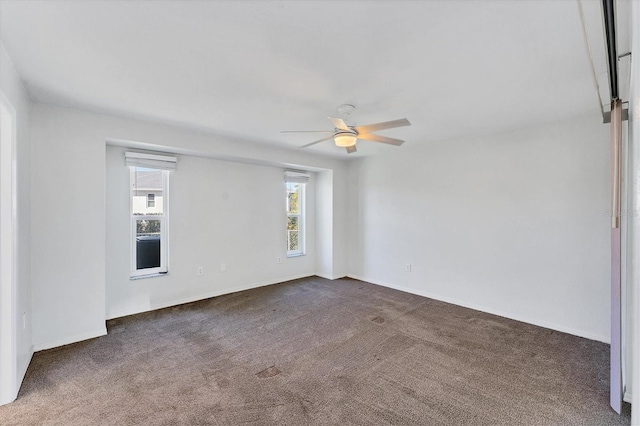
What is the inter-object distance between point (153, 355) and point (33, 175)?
82.7 inches

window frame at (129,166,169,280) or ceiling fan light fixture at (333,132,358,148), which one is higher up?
ceiling fan light fixture at (333,132,358,148)

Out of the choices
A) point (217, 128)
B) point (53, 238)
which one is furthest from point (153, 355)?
point (217, 128)

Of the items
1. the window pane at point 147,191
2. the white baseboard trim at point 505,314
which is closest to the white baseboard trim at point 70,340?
the window pane at point 147,191

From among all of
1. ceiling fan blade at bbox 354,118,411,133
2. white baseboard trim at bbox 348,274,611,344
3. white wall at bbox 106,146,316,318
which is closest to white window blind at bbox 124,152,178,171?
white wall at bbox 106,146,316,318

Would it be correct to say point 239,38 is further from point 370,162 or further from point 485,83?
point 370,162

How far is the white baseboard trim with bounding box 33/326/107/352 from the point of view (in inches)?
114

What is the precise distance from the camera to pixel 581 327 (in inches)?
129

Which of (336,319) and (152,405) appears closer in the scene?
(152,405)

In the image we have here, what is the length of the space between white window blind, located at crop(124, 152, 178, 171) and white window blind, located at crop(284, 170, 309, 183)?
1943mm

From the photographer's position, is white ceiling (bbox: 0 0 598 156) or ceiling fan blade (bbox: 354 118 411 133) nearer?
white ceiling (bbox: 0 0 598 156)

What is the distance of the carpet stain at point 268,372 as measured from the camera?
247 cm

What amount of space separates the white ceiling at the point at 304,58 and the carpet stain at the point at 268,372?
2440 millimetres

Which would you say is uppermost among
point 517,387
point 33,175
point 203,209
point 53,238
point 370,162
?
point 370,162

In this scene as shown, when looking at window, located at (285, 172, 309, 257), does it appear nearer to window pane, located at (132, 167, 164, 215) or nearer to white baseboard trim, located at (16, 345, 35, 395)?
window pane, located at (132, 167, 164, 215)
